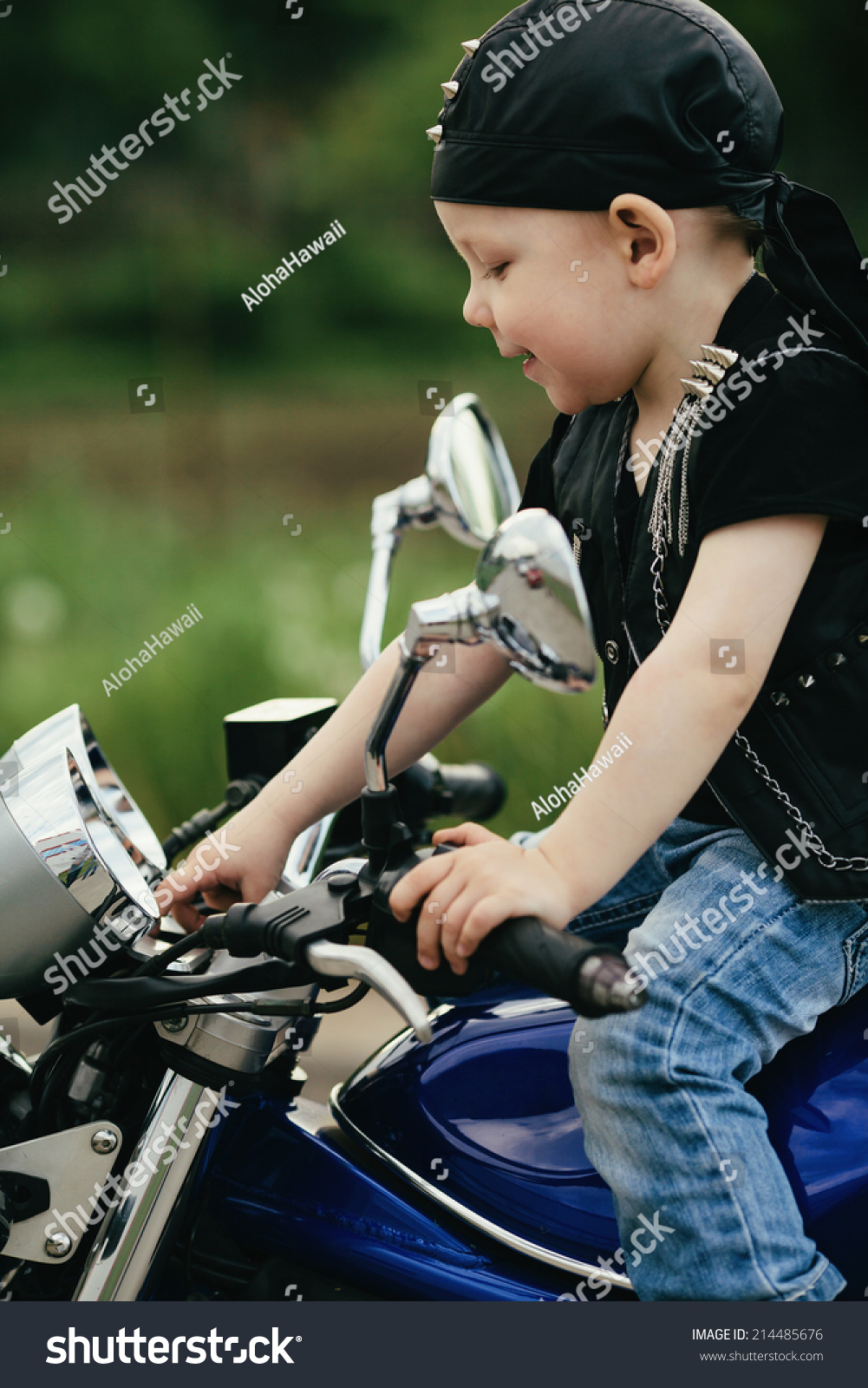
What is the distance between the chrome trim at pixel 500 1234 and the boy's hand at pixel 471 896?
30cm

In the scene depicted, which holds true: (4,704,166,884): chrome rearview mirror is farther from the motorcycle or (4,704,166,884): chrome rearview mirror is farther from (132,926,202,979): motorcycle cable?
(132,926,202,979): motorcycle cable

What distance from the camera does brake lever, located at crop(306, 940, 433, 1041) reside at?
0.73 meters

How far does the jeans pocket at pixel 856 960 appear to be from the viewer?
3.15 feet

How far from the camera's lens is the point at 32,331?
16.0 ft

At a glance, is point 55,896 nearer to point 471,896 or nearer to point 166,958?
point 166,958

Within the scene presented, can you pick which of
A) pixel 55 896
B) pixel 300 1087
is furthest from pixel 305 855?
pixel 55 896

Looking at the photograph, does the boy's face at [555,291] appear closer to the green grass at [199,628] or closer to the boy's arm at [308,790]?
the boy's arm at [308,790]

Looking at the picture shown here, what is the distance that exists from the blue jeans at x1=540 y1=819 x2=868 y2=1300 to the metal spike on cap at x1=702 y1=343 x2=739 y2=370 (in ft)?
1.34

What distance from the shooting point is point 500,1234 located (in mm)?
958

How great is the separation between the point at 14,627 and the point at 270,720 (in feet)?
9.84

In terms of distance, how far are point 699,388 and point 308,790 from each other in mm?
506

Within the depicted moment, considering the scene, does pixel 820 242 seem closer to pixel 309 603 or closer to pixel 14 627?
pixel 309 603

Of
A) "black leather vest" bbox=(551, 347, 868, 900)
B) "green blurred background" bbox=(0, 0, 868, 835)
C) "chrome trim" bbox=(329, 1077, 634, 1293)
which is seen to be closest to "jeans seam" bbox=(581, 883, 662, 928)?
"black leather vest" bbox=(551, 347, 868, 900)
